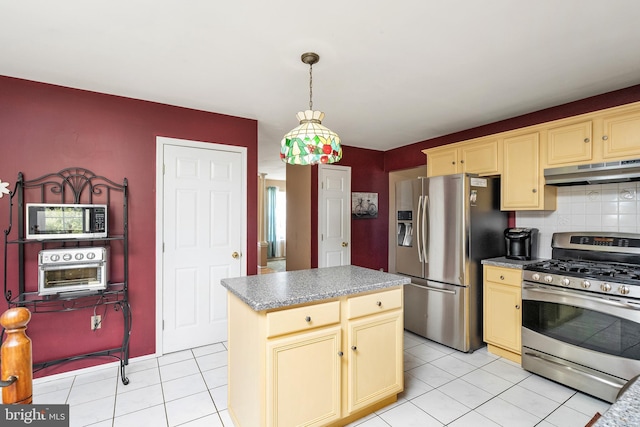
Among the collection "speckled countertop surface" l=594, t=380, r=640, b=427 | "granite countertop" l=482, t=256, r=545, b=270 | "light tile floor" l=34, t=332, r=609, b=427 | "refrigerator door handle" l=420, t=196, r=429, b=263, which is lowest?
"light tile floor" l=34, t=332, r=609, b=427

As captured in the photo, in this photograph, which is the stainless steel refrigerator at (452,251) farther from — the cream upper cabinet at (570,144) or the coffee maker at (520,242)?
the cream upper cabinet at (570,144)

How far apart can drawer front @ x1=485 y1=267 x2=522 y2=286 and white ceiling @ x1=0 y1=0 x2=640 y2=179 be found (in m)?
1.59

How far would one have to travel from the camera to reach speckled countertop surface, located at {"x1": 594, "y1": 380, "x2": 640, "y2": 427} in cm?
64

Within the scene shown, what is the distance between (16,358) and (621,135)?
11.9 feet

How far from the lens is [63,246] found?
262 cm

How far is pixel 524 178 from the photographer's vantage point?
3012 millimetres

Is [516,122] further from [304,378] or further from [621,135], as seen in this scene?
[304,378]

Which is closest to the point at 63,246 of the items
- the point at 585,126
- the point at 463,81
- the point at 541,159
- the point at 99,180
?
the point at 99,180

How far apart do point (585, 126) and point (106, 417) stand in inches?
165

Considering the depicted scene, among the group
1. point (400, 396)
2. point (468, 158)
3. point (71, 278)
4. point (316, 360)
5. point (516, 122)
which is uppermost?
point (516, 122)

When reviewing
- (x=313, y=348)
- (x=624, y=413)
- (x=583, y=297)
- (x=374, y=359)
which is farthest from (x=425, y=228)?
(x=624, y=413)

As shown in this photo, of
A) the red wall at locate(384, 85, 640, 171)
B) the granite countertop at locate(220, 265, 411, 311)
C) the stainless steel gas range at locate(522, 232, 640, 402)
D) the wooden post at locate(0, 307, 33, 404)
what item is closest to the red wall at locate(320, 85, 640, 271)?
the red wall at locate(384, 85, 640, 171)

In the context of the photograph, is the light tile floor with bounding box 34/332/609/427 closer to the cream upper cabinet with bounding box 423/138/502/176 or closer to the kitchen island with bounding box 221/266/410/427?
the kitchen island with bounding box 221/266/410/427

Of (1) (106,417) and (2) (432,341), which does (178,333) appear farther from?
(2) (432,341)
